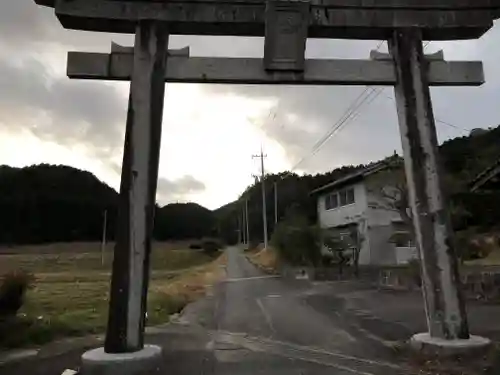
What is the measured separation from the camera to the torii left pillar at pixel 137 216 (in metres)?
6.46

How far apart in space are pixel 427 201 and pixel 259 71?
3.20m

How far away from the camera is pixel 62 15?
719cm

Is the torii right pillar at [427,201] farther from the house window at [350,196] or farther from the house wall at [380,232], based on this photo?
the house window at [350,196]

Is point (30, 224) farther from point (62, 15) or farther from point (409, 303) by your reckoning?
point (62, 15)

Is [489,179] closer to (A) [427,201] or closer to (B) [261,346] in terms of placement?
(A) [427,201]

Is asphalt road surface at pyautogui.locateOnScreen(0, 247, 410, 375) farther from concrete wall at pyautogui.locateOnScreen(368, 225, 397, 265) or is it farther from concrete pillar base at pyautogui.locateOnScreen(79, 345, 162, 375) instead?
concrete wall at pyautogui.locateOnScreen(368, 225, 397, 265)

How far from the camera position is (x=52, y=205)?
64.9 metres

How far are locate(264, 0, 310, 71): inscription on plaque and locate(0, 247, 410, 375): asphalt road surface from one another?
4.49m

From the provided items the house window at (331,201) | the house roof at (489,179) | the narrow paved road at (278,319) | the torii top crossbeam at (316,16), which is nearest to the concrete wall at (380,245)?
the house window at (331,201)

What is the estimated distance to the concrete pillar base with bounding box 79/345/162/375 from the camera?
6.17m

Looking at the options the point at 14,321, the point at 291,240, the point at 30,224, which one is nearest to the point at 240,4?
the point at 14,321

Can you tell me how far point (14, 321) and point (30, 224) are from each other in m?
56.8

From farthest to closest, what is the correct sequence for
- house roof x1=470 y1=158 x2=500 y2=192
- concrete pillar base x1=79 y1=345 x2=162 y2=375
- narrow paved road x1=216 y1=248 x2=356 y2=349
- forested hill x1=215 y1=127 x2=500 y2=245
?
forested hill x1=215 y1=127 x2=500 y2=245, house roof x1=470 y1=158 x2=500 y2=192, narrow paved road x1=216 y1=248 x2=356 y2=349, concrete pillar base x1=79 y1=345 x2=162 y2=375

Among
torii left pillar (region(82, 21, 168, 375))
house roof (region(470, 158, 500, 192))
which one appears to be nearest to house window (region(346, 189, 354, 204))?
house roof (region(470, 158, 500, 192))
